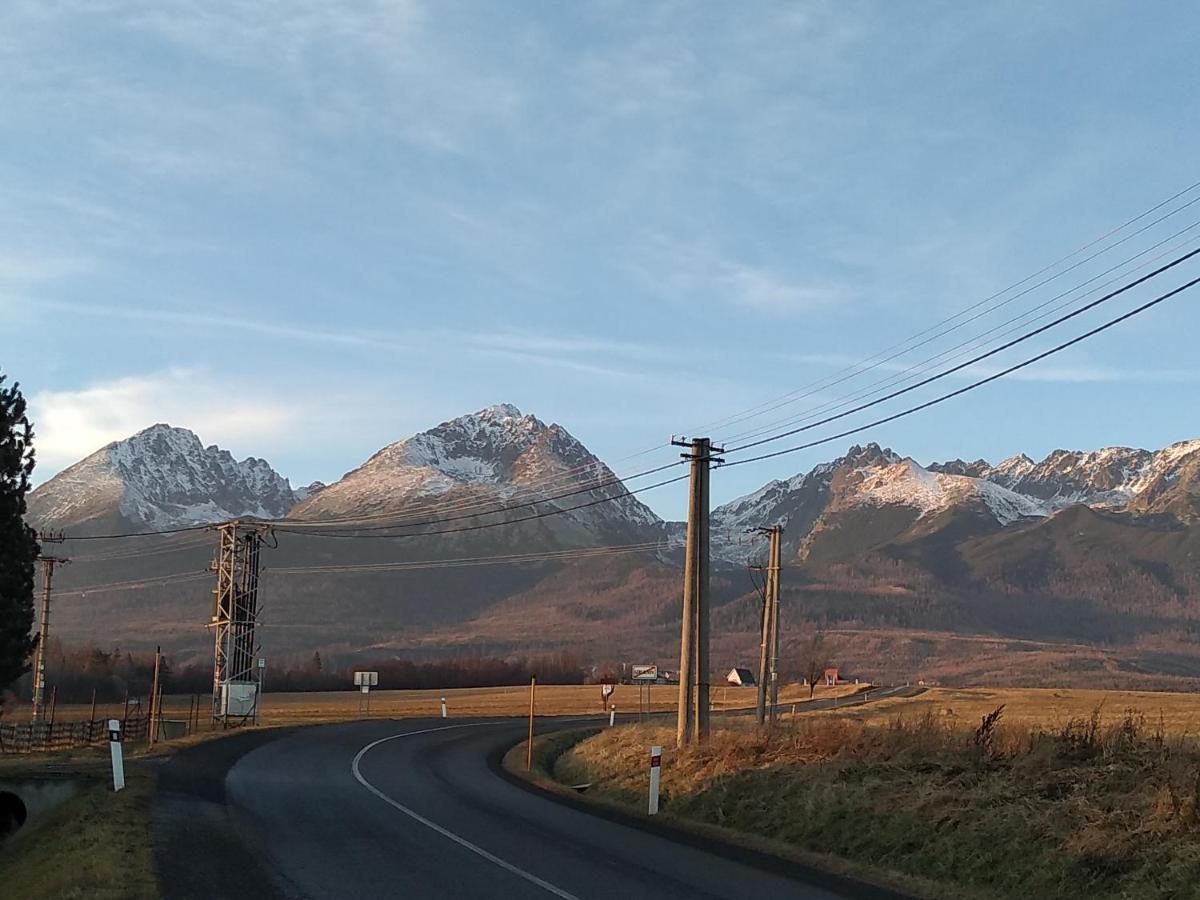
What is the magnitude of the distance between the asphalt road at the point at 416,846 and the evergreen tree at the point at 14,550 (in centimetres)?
487

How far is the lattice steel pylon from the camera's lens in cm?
5553

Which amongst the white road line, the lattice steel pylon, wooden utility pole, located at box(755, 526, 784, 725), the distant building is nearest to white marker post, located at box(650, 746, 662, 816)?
the white road line

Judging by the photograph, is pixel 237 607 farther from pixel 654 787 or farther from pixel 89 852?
pixel 89 852

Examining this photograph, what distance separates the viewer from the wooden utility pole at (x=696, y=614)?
29.2 metres

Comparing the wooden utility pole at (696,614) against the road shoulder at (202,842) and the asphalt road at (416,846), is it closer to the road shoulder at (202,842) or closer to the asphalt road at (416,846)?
the asphalt road at (416,846)

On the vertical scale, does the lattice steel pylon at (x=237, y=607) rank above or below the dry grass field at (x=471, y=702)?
above

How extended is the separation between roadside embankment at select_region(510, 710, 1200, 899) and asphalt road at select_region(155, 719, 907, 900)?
1.46m

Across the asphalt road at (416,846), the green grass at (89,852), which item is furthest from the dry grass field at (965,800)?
the green grass at (89,852)

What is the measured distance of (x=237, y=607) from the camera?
56.5m

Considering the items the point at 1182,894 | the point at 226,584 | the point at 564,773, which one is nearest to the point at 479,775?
the point at 564,773

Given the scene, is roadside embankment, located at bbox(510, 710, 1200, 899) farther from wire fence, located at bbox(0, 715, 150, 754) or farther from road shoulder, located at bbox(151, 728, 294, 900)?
wire fence, located at bbox(0, 715, 150, 754)

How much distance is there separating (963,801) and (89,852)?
11487 millimetres

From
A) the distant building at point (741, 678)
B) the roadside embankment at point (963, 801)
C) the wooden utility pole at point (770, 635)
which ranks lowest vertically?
the distant building at point (741, 678)

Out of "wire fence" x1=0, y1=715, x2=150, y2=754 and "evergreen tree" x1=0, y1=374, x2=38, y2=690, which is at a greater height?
"evergreen tree" x1=0, y1=374, x2=38, y2=690
